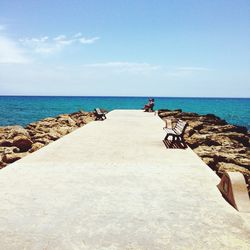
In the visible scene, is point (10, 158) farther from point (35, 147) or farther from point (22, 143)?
point (22, 143)

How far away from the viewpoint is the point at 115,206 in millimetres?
4594

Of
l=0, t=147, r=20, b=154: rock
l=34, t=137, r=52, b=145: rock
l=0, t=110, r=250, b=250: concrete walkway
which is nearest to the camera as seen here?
l=0, t=110, r=250, b=250: concrete walkway

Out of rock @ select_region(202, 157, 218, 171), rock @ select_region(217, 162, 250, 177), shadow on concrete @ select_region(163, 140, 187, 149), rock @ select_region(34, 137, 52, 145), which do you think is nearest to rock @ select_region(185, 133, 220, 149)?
rock @ select_region(202, 157, 218, 171)

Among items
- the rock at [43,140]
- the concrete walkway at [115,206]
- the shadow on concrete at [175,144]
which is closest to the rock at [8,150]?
the rock at [43,140]

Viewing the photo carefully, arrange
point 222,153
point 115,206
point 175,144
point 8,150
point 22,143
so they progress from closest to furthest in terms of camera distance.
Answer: point 115,206 → point 175,144 → point 222,153 → point 8,150 → point 22,143

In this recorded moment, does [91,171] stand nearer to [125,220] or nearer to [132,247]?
[125,220]

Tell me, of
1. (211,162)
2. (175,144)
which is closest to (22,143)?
(175,144)

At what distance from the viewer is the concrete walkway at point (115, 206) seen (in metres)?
3.66

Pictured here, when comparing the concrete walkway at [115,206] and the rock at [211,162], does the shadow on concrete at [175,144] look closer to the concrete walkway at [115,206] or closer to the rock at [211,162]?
the rock at [211,162]

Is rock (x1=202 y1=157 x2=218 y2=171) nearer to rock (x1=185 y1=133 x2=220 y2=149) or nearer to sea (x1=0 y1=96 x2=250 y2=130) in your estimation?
rock (x1=185 y1=133 x2=220 y2=149)

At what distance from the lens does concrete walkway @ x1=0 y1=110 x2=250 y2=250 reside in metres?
3.66

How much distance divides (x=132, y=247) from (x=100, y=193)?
66.8 inches

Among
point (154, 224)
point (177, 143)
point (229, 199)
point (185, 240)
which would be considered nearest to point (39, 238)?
point (154, 224)

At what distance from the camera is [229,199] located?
4812 mm
